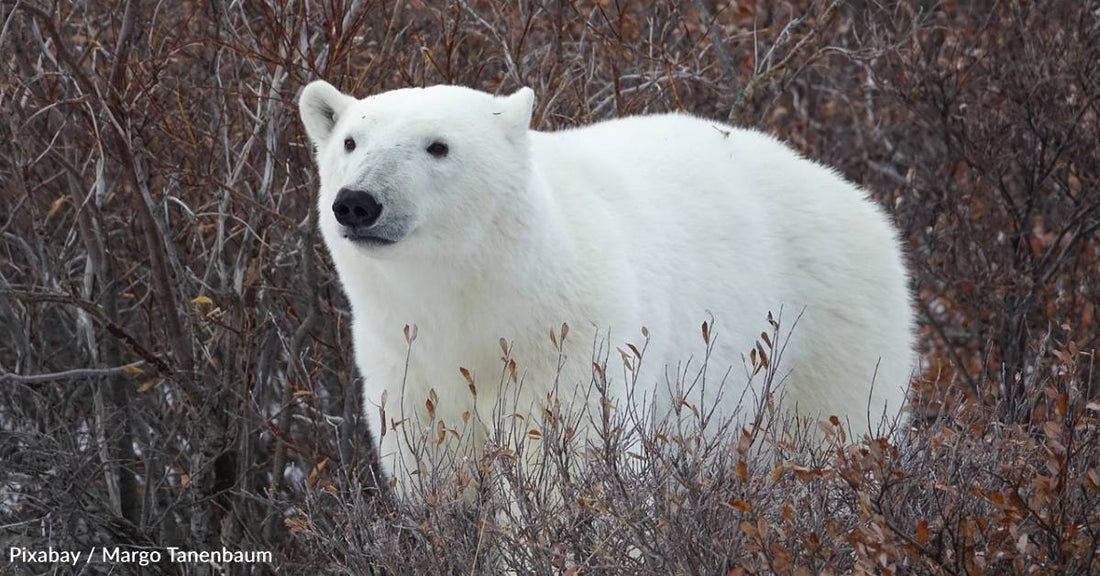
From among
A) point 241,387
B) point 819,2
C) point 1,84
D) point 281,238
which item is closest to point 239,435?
point 241,387

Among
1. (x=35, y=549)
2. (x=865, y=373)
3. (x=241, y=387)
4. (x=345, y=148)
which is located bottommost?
(x=35, y=549)

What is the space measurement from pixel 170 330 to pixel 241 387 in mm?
289

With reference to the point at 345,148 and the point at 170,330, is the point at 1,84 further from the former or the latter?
the point at 345,148

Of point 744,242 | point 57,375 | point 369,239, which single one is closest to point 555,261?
point 369,239

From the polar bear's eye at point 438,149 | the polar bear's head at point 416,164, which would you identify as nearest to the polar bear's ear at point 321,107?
the polar bear's head at point 416,164

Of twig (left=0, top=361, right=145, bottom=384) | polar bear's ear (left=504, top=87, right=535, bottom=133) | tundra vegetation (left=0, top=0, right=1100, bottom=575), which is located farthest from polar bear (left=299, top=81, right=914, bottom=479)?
twig (left=0, top=361, right=145, bottom=384)

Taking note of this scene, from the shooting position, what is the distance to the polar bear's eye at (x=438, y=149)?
358 centimetres

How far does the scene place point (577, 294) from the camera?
3.67 metres

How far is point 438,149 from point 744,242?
45.4 inches

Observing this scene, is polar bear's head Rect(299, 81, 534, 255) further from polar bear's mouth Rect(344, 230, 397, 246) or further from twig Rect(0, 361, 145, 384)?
twig Rect(0, 361, 145, 384)

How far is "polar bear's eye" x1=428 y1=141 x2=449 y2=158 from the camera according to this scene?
3.58 metres

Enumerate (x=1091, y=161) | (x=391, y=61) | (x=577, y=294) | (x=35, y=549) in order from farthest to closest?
(x=1091, y=161) → (x=391, y=61) → (x=35, y=549) → (x=577, y=294)

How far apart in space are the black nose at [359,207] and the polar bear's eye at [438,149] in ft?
0.83

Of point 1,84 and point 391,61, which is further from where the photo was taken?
point 391,61
